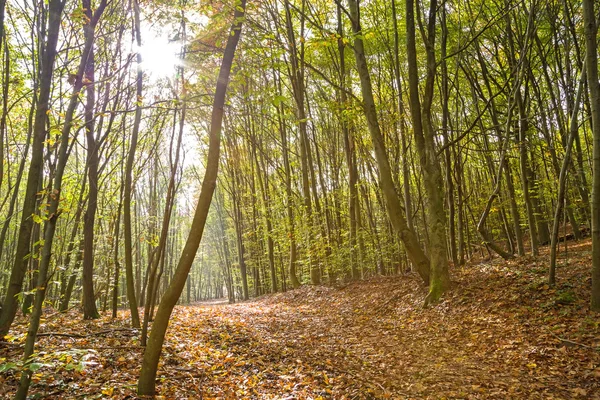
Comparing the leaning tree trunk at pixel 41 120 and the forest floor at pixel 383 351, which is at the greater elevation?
the leaning tree trunk at pixel 41 120

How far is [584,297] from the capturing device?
17.9ft

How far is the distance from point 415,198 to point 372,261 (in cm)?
709

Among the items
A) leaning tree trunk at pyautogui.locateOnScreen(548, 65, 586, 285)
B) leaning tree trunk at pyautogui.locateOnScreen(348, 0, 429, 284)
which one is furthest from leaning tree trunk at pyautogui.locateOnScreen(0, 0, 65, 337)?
leaning tree trunk at pyautogui.locateOnScreen(548, 65, 586, 285)

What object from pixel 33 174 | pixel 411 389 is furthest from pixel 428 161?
pixel 33 174

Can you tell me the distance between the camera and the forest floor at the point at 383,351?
3.91 metres

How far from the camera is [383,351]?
18.5 ft

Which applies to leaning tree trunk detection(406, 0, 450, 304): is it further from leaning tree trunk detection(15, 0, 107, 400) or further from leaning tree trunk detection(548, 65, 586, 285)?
leaning tree trunk detection(15, 0, 107, 400)

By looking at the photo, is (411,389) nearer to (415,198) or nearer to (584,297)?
(584,297)

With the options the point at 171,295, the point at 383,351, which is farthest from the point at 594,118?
the point at 171,295

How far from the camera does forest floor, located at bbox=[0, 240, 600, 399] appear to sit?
3906 mm

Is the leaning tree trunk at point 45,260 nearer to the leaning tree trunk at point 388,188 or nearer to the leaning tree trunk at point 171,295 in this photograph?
the leaning tree trunk at point 171,295

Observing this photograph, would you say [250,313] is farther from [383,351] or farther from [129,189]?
[129,189]

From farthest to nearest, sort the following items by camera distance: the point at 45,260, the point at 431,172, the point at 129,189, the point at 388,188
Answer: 1. the point at 388,188
2. the point at 431,172
3. the point at 129,189
4. the point at 45,260

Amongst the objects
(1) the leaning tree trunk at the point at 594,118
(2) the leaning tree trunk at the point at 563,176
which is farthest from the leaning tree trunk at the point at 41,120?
(2) the leaning tree trunk at the point at 563,176
